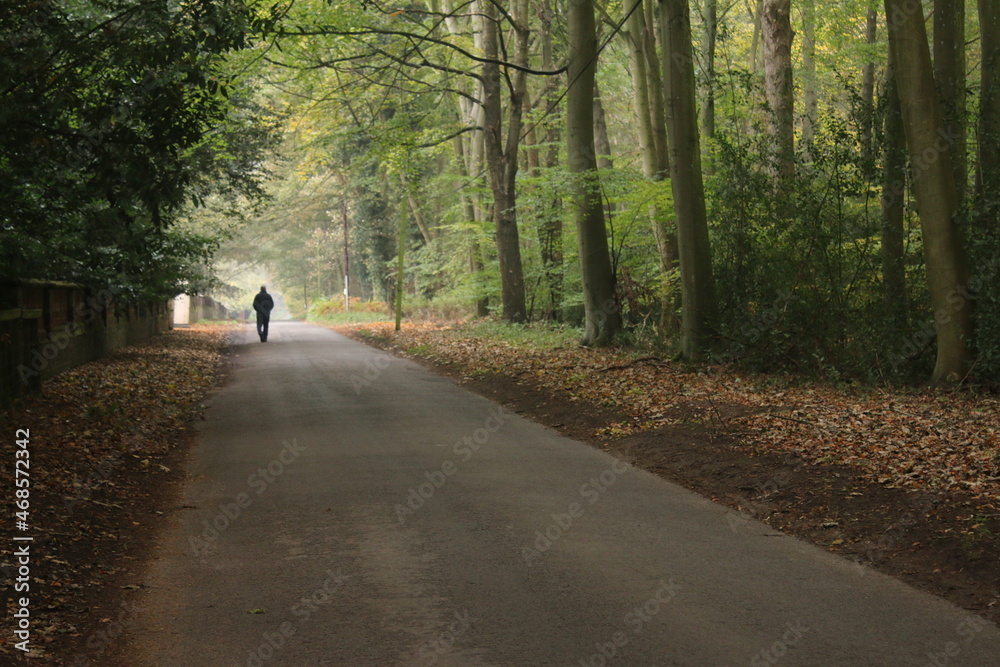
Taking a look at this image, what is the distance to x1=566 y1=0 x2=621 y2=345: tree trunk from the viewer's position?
18875 mm

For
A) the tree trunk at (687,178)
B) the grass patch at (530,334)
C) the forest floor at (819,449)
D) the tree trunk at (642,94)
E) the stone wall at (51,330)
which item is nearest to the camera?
the forest floor at (819,449)

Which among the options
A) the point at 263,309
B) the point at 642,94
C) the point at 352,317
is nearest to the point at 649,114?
the point at 642,94

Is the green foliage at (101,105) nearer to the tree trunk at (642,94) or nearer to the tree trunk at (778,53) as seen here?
the tree trunk at (778,53)

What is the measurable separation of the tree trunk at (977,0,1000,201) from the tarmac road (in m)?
6.87

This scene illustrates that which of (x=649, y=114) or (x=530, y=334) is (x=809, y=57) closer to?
(x=649, y=114)

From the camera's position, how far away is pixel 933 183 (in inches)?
470

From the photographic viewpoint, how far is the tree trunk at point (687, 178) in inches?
599

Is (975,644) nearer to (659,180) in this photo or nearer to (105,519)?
(105,519)

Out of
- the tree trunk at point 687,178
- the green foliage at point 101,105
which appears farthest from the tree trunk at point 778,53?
the green foliage at point 101,105

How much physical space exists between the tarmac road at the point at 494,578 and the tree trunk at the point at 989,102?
6.87 meters

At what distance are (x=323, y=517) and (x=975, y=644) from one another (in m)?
4.94

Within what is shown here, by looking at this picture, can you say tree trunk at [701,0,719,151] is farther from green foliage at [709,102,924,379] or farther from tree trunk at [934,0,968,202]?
tree trunk at [934,0,968,202]

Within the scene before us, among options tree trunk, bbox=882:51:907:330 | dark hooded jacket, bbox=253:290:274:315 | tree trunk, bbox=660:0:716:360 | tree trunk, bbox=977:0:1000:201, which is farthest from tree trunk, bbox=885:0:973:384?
dark hooded jacket, bbox=253:290:274:315

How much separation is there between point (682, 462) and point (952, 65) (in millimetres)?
7689
